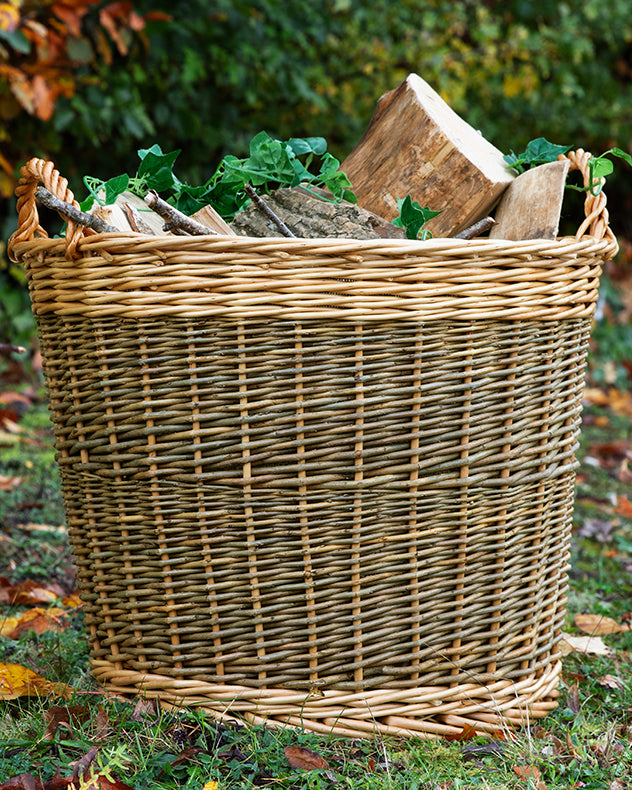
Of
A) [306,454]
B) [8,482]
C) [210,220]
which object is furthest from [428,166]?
[8,482]

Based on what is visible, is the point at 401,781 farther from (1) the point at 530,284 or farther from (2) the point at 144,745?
(1) the point at 530,284

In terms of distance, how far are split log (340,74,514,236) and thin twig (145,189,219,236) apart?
1.69 feet

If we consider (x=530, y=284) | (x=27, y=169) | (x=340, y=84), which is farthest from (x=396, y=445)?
(x=340, y=84)

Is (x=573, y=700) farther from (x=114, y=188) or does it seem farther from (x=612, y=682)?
(x=114, y=188)

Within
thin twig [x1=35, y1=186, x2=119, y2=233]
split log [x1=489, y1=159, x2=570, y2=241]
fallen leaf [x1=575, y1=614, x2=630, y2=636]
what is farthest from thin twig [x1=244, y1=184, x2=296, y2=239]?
fallen leaf [x1=575, y1=614, x2=630, y2=636]

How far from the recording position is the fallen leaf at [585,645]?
1.89 m

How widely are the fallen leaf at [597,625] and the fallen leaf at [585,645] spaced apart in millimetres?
51

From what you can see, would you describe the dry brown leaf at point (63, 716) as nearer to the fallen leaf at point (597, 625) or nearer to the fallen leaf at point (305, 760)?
the fallen leaf at point (305, 760)

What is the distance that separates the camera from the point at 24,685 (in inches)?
61.3

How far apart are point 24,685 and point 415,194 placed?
1372 millimetres

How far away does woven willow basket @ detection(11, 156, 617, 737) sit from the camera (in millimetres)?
1381

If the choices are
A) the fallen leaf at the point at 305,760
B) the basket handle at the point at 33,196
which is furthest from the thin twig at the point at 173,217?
the fallen leaf at the point at 305,760

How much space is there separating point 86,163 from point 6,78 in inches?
34.5

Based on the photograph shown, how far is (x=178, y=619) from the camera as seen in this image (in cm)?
146
